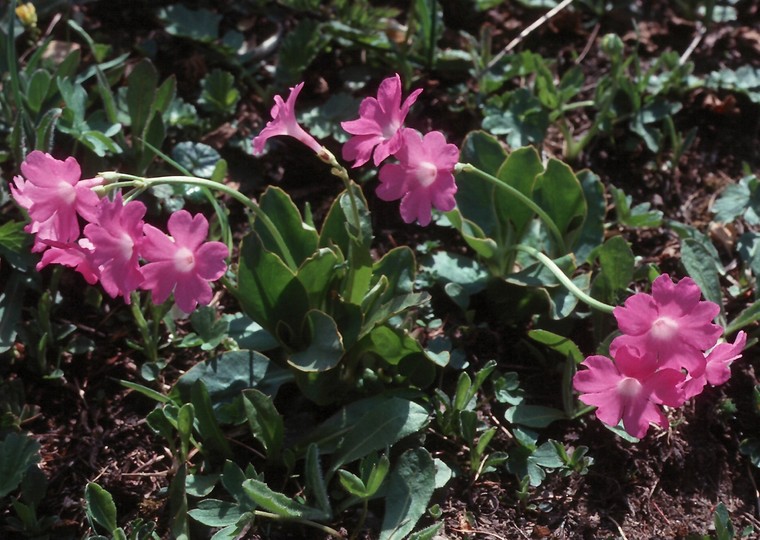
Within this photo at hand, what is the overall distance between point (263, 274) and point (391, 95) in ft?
1.47

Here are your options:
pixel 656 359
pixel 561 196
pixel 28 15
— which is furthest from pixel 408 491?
pixel 28 15

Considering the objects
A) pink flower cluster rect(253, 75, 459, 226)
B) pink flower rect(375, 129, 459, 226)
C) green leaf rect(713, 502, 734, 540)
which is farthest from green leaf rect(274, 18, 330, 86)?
green leaf rect(713, 502, 734, 540)

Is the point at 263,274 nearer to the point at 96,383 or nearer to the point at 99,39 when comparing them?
the point at 96,383

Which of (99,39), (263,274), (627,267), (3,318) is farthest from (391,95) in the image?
(99,39)

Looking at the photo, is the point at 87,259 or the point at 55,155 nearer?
the point at 87,259

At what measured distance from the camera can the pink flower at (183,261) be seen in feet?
4.83

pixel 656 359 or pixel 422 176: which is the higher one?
pixel 422 176

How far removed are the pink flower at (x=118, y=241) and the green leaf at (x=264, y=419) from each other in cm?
38

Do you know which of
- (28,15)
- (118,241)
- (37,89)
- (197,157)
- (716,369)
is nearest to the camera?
(118,241)

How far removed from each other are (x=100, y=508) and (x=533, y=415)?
0.91 metres

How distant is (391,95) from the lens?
1.58 metres

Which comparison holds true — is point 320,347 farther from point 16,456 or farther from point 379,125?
point 16,456

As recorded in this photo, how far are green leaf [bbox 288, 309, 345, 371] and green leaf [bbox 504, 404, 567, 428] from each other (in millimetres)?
430

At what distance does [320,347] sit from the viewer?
1.75 metres
